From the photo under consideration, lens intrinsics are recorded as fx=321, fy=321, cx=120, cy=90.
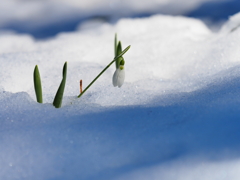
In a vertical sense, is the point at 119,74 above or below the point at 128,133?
above

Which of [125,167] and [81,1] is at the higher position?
[81,1]

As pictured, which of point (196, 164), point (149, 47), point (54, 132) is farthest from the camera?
point (149, 47)

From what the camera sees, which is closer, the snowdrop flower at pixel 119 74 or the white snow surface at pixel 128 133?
the white snow surface at pixel 128 133

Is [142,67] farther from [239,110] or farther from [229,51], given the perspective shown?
[239,110]

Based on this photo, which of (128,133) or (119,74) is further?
(119,74)

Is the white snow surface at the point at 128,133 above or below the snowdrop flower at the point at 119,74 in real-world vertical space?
below

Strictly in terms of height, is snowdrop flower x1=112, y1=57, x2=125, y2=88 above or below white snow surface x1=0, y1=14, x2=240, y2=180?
above

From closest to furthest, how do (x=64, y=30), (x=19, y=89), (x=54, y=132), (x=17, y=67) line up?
(x=54, y=132)
(x=19, y=89)
(x=17, y=67)
(x=64, y=30)

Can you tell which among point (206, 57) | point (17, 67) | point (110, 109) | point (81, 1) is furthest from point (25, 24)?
point (110, 109)

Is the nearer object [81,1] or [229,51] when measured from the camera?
[229,51]

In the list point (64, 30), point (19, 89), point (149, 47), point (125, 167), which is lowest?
point (125, 167)

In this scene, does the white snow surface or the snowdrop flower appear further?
the snowdrop flower
